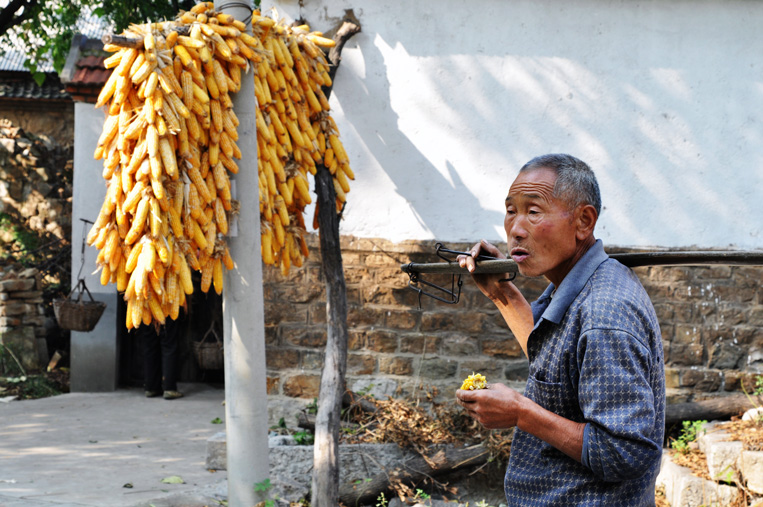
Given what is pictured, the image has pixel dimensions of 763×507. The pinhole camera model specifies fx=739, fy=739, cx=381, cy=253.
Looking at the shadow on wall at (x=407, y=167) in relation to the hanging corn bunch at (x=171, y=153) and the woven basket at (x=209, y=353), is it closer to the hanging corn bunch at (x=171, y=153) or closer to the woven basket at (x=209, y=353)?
the hanging corn bunch at (x=171, y=153)

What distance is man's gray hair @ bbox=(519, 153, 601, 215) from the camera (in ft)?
6.03

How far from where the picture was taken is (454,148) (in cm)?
568

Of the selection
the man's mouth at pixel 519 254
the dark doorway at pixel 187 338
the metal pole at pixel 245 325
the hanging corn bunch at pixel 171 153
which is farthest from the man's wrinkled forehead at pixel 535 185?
the dark doorway at pixel 187 338

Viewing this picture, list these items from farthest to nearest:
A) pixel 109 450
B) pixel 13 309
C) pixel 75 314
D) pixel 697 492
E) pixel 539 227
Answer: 1. pixel 13 309
2. pixel 75 314
3. pixel 109 450
4. pixel 697 492
5. pixel 539 227

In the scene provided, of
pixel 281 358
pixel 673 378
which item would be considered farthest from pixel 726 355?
pixel 281 358

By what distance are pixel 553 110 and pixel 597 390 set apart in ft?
14.1

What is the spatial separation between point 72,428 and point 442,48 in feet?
→ 16.2

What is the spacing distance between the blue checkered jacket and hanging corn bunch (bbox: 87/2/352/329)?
2.42 meters

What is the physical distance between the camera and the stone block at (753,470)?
429 centimetres

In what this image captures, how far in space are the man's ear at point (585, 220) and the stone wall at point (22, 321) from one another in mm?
9054

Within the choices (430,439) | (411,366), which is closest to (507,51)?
(411,366)

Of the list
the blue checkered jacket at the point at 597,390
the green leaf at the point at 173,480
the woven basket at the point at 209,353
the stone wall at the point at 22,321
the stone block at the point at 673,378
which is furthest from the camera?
the stone wall at the point at 22,321

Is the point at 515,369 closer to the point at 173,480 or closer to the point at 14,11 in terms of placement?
the point at 173,480

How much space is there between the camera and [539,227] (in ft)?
6.05
